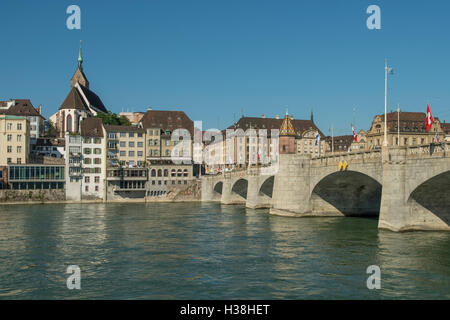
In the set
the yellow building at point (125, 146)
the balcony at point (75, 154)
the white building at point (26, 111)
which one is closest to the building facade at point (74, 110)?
the white building at point (26, 111)

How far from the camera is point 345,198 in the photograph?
59.7 m

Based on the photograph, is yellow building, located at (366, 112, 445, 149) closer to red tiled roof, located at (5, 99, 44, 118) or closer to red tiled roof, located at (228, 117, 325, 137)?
red tiled roof, located at (228, 117, 325, 137)

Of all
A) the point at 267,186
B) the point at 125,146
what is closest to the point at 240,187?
the point at 267,186

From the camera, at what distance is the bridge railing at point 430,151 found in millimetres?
35188

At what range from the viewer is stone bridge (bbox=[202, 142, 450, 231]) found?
37997mm

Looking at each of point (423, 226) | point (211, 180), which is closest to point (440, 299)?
point (423, 226)

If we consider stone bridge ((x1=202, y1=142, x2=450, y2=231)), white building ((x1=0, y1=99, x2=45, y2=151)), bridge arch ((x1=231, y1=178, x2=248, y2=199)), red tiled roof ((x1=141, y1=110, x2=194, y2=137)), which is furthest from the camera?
white building ((x1=0, y1=99, x2=45, y2=151))

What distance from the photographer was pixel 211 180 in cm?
10919

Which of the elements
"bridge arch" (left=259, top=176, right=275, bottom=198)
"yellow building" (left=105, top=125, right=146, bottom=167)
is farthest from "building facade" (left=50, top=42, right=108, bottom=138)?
"bridge arch" (left=259, top=176, right=275, bottom=198)

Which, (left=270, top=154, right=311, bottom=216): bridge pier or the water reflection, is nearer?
the water reflection

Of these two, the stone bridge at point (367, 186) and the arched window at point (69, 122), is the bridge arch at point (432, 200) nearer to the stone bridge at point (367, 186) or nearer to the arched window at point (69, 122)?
the stone bridge at point (367, 186)

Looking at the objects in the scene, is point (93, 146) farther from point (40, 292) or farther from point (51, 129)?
point (40, 292)
